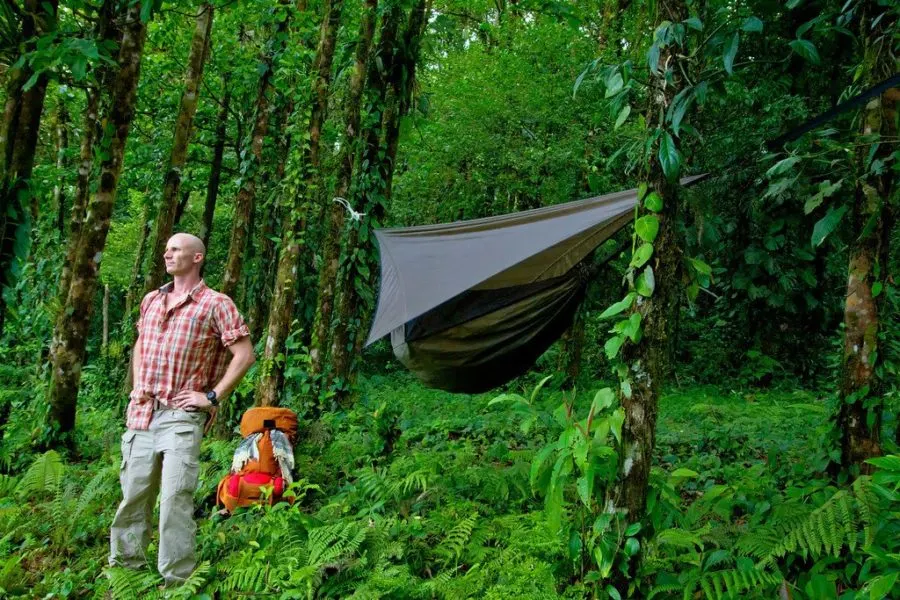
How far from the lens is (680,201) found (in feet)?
7.16

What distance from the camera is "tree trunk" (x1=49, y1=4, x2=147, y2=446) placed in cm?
386

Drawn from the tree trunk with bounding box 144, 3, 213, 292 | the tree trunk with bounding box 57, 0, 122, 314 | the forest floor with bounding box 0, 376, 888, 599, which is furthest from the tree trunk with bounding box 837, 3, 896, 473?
the tree trunk with bounding box 144, 3, 213, 292

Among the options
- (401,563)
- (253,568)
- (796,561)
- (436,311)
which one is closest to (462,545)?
(401,563)

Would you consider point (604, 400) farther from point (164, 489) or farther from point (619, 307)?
point (164, 489)

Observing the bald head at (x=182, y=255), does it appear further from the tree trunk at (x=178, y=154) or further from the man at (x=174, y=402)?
the tree trunk at (x=178, y=154)

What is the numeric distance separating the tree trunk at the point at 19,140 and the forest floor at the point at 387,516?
1.19 m

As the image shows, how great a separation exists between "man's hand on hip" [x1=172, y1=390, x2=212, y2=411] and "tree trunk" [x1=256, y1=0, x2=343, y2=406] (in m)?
1.85

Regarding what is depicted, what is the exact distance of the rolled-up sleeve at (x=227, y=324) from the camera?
247cm

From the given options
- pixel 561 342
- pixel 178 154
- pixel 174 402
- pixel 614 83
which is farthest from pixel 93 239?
pixel 561 342

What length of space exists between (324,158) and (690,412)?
5063 millimetres

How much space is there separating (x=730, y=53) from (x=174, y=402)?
2.30 metres

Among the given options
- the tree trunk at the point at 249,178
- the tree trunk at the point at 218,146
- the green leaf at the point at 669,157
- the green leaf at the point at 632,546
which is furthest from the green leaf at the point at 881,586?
the tree trunk at the point at 218,146

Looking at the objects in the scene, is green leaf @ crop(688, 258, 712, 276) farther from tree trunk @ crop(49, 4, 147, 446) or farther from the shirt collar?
tree trunk @ crop(49, 4, 147, 446)

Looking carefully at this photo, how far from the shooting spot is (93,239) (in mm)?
3852
